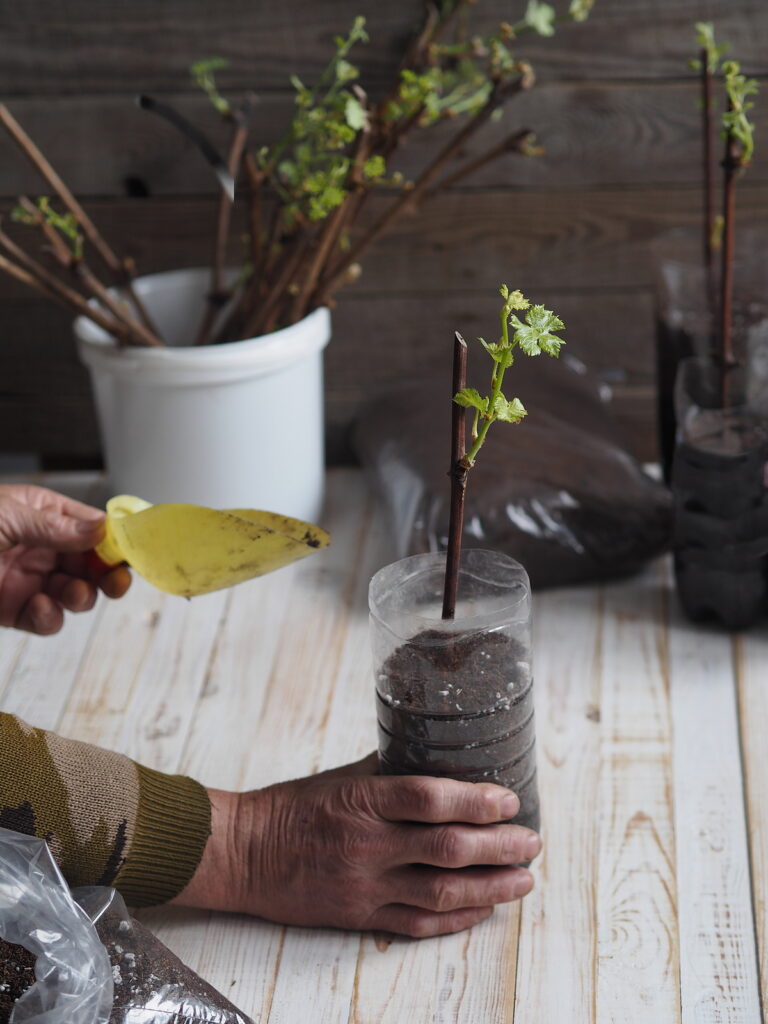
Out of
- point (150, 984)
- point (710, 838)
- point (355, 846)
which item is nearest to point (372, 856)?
point (355, 846)

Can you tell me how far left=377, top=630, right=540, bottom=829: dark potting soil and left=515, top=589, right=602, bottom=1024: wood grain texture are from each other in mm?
137

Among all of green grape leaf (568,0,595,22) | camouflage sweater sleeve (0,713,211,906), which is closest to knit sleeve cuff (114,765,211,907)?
camouflage sweater sleeve (0,713,211,906)

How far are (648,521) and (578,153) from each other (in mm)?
600

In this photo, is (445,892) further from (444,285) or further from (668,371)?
(444,285)

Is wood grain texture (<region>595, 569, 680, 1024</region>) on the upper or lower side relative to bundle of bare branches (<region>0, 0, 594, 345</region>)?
lower

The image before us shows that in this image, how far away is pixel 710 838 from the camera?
1.22 m

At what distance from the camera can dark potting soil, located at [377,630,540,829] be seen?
40.9 inches

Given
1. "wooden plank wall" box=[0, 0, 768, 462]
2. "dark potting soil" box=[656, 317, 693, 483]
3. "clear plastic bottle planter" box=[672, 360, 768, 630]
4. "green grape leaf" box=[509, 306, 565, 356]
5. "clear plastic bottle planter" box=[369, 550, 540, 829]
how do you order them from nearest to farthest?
"green grape leaf" box=[509, 306, 565, 356] → "clear plastic bottle planter" box=[369, 550, 540, 829] → "clear plastic bottle planter" box=[672, 360, 768, 630] → "dark potting soil" box=[656, 317, 693, 483] → "wooden plank wall" box=[0, 0, 768, 462]

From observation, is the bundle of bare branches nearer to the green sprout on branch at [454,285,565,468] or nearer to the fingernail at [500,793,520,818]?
the green sprout on branch at [454,285,565,468]

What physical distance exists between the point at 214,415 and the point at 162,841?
0.72 metres

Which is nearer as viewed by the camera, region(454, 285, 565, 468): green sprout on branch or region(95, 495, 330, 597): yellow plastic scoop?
region(454, 285, 565, 468): green sprout on branch

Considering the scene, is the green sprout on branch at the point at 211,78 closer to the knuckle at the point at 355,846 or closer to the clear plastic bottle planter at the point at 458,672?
the clear plastic bottle planter at the point at 458,672

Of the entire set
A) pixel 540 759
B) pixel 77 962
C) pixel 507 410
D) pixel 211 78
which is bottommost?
pixel 540 759

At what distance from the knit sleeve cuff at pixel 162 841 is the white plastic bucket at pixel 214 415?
25.6 inches
